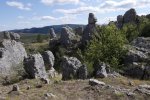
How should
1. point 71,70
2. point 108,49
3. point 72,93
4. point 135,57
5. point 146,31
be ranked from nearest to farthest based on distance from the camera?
point 72,93 < point 71,70 < point 135,57 < point 108,49 < point 146,31

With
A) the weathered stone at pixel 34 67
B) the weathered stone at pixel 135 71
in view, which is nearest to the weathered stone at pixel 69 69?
the weathered stone at pixel 34 67

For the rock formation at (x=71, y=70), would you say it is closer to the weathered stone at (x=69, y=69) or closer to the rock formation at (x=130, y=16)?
the weathered stone at (x=69, y=69)

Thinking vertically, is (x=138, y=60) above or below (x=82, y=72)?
above

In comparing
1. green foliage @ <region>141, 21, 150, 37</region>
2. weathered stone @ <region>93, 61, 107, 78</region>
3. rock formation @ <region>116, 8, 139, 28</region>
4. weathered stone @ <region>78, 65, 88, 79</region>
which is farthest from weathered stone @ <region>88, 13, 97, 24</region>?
weathered stone @ <region>93, 61, 107, 78</region>

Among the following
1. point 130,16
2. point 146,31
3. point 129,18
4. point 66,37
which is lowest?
point 66,37

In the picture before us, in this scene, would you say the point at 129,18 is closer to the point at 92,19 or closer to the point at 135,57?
the point at 92,19

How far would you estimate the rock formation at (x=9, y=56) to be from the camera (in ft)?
135

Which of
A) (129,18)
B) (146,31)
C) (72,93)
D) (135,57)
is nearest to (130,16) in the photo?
(129,18)

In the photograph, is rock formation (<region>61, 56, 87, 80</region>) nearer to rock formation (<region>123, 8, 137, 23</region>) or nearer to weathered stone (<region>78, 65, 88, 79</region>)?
weathered stone (<region>78, 65, 88, 79</region>)

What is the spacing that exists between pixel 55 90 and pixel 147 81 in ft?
28.0

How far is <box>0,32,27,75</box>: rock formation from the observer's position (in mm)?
41253

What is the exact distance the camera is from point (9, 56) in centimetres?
4362

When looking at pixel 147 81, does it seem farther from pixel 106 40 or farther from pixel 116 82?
pixel 106 40

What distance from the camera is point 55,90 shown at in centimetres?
2483
